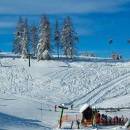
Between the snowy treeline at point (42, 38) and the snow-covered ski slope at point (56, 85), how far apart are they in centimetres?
350

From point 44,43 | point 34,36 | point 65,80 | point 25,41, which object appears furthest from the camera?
point 34,36

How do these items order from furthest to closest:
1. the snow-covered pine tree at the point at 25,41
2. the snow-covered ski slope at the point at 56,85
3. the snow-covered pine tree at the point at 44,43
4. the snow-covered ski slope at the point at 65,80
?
the snow-covered pine tree at the point at 25,41, the snow-covered pine tree at the point at 44,43, the snow-covered ski slope at the point at 65,80, the snow-covered ski slope at the point at 56,85

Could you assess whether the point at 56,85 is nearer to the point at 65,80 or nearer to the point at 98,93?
the point at 65,80

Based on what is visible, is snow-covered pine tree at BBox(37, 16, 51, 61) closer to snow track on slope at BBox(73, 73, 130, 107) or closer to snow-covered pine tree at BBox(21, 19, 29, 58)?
snow-covered pine tree at BBox(21, 19, 29, 58)

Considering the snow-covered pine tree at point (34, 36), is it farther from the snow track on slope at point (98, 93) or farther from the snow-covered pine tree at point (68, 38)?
the snow track on slope at point (98, 93)

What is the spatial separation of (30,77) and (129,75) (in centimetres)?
1722

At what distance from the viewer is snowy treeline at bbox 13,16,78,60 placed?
106m

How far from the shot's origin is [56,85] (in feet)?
266

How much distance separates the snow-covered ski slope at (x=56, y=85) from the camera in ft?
201

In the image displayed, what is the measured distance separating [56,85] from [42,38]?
27.7m

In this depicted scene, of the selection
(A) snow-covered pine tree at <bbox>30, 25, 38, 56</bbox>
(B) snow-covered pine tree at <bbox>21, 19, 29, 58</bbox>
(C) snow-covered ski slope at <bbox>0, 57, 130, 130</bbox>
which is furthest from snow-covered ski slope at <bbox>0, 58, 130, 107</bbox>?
(A) snow-covered pine tree at <bbox>30, 25, 38, 56</bbox>

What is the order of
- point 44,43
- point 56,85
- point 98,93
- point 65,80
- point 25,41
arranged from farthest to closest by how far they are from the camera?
point 25,41, point 44,43, point 65,80, point 56,85, point 98,93

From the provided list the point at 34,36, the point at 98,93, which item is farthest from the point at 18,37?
the point at 98,93


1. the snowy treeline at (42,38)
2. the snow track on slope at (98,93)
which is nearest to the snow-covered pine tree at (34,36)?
the snowy treeline at (42,38)
